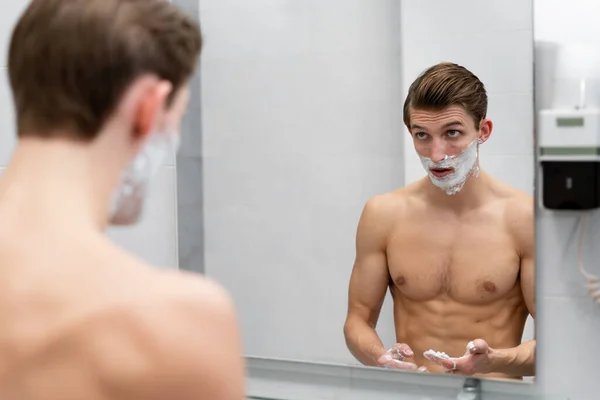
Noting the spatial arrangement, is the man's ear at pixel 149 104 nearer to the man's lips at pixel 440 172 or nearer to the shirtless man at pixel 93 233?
the shirtless man at pixel 93 233

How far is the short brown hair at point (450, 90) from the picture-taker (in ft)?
4.33

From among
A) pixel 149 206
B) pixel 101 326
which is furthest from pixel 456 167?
pixel 101 326

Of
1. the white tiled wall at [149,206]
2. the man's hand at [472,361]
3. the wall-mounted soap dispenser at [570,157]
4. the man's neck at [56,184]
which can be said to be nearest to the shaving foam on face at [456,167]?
the wall-mounted soap dispenser at [570,157]

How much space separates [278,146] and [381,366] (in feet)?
1.36

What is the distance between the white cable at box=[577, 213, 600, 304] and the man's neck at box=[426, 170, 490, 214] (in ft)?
0.50

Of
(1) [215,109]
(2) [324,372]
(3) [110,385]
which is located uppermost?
(1) [215,109]

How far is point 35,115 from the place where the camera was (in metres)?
0.73

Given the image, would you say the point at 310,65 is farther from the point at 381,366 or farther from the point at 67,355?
the point at 67,355

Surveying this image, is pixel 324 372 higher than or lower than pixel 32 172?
lower

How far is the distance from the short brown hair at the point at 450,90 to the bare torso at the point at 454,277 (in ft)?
0.45

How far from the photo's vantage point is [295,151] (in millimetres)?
1492

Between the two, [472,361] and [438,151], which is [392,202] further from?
[472,361]

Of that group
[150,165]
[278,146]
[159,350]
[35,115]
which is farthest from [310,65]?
[159,350]

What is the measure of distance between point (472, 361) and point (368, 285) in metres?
0.21
